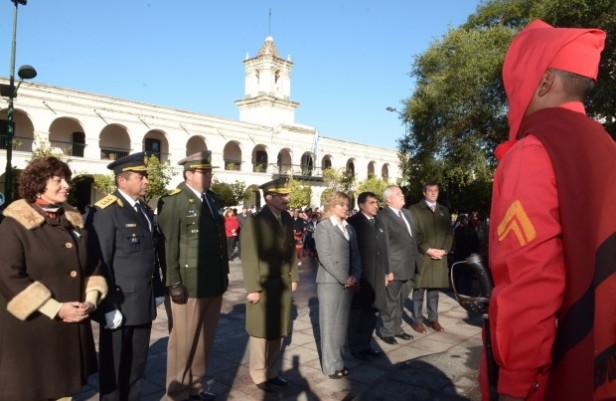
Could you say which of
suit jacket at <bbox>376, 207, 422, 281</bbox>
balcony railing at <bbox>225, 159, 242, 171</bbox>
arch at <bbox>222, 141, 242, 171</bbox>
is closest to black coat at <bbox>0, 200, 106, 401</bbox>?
suit jacket at <bbox>376, 207, 422, 281</bbox>

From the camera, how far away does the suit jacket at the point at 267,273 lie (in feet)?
15.2

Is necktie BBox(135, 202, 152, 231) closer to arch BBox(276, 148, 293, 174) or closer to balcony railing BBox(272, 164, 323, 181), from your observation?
balcony railing BBox(272, 164, 323, 181)

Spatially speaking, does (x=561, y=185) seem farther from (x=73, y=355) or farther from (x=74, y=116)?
(x=74, y=116)

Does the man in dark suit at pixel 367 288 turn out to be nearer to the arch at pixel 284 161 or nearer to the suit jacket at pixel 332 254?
the suit jacket at pixel 332 254

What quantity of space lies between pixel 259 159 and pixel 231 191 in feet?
38.8

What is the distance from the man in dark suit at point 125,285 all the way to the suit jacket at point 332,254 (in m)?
1.87

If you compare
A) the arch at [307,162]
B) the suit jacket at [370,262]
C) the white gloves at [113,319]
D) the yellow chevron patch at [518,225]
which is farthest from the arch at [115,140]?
the yellow chevron patch at [518,225]

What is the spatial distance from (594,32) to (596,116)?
12.0 m

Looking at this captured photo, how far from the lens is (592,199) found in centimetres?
138

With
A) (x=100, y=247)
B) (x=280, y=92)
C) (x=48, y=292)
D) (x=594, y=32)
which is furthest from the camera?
(x=280, y=92)

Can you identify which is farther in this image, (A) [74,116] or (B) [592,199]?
(A) [74,116]

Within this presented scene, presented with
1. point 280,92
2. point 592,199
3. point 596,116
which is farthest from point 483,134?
point 280,92

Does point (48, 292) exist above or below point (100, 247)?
below

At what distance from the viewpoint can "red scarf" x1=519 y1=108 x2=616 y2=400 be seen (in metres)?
1.36
